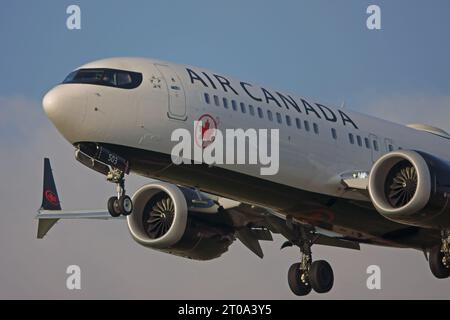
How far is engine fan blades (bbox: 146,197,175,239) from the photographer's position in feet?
144

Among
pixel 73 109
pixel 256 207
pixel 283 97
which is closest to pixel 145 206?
pixel 256 207

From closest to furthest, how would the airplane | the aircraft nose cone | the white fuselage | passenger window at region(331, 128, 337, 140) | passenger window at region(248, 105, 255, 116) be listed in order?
the aircraft nose cone
the white fuselage
the airplane
passenger window at region(248, 105, 255, 116)
passenger window at region(331, 128, 337, 140)

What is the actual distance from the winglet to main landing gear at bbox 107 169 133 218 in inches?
416

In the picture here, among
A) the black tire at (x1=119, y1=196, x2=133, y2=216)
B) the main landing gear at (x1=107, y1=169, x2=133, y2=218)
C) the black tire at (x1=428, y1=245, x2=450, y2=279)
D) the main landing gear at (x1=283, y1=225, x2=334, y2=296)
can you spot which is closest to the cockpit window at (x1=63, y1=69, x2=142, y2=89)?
the main landing gear at (x1=107, y1=169, x2=133, y2=218)

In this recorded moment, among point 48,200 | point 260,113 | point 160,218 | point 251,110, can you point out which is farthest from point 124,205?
point 48,200

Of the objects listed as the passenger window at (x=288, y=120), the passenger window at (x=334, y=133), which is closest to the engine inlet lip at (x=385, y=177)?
the passenger window at (x=334, y=133)

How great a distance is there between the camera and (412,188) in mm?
38938

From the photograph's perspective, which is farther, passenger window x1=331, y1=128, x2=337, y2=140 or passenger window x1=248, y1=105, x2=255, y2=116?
passenger window x1=331, y1=128, x2=337, y2=140

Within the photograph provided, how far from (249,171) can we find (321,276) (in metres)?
7.48

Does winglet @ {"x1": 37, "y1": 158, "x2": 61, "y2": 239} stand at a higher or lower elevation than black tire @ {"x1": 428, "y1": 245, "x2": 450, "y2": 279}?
higher

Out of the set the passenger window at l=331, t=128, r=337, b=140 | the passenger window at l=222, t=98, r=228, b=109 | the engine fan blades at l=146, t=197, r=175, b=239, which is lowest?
the engine fan blades at l=146, t=197, r=175, b=239

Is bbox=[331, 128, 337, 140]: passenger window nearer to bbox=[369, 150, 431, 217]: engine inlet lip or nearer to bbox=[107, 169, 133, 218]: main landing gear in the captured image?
bbox=[369, 150, 431, 217]: engine inlet lip

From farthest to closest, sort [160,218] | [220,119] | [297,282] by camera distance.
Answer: [160,218] → [297,282] → [220,119]

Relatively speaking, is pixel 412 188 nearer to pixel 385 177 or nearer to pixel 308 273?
pixel 385 177
